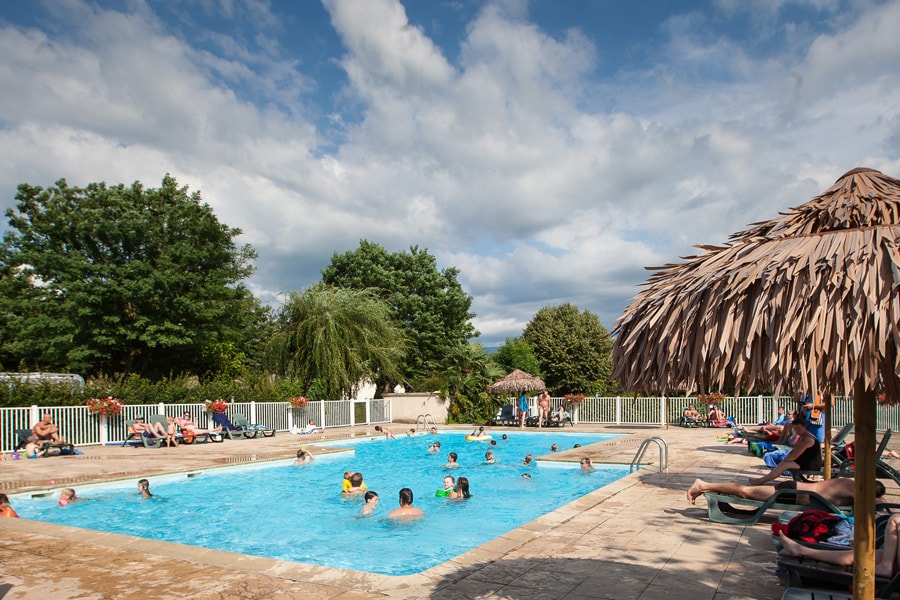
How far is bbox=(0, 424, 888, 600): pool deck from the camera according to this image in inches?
175

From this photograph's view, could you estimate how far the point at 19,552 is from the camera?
574 centimetres

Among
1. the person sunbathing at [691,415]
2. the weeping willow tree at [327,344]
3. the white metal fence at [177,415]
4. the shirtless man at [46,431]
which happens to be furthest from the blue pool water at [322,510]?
the weeping willow tree at [327,344]

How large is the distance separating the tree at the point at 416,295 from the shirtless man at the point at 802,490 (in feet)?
102

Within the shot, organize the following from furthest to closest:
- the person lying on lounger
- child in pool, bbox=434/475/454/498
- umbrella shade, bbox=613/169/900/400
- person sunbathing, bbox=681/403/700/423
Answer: person sunbathing, bbox=681/403/700/423 → child in pool, bbox=434/475/454/498 → the person lying on lounger → umbrella shade, bbox=613/169/900/400

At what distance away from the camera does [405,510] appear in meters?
10.5

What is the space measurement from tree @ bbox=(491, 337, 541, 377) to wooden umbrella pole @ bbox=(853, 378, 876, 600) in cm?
4113

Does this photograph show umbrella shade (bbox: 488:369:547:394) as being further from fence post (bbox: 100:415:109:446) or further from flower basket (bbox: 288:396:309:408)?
fence post (bbox: 100:415:109:446)

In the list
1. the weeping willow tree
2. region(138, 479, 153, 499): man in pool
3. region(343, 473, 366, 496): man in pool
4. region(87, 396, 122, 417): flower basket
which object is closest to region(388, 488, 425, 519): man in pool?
region(343, 473, 366, 496): man in pool

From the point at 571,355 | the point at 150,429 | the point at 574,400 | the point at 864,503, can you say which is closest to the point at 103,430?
the point at 150,429

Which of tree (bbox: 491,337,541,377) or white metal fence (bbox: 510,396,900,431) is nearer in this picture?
white metal fence (bbox: 510,396,900,431)

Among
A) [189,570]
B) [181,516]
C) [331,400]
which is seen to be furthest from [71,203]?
[189,570]

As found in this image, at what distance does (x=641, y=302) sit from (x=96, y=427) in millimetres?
18586

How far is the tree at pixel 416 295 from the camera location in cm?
3866

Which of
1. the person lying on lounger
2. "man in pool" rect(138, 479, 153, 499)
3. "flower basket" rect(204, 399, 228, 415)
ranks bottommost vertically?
Result: "man in pool" rect(138, 479, 153, 499)
